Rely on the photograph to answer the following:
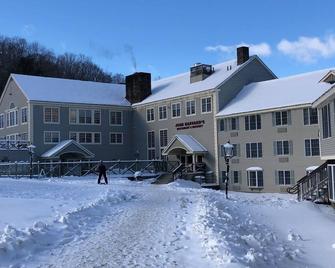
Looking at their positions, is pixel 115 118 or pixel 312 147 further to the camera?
pixel 115 118

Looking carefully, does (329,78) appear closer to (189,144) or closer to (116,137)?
(189,144)

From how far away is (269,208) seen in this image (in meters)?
23.2

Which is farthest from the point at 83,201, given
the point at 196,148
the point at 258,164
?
the point at 196,148

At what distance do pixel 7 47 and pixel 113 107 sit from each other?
59.8 metres

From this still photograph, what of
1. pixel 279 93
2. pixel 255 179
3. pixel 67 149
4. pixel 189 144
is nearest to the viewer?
pixel 255 179

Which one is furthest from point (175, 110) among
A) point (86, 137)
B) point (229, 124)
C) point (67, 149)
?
point (67, 149)

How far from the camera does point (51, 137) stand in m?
51.7

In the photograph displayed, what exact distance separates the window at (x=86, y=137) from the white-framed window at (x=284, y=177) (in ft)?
66.2

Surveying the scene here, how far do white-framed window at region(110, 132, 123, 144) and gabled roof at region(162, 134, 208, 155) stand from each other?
7.69 metres

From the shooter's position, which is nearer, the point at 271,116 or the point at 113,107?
the point at 271,116

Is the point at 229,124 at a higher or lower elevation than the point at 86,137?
higher

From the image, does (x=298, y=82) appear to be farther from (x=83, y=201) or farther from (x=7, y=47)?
(x=7, y=47)

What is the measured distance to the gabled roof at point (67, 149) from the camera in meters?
49.3

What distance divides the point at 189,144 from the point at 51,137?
13.4m
